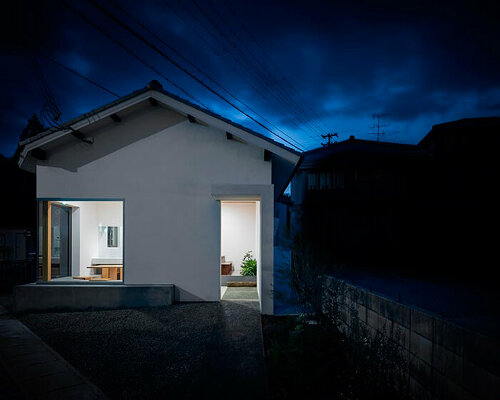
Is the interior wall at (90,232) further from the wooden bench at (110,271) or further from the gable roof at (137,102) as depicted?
the gable roof at (137,102)

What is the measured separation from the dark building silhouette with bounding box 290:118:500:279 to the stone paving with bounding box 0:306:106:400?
5120mm

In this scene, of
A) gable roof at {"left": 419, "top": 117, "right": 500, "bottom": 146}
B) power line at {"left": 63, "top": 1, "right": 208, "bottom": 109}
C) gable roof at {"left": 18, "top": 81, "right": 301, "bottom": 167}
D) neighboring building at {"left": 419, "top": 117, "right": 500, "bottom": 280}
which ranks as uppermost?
power line at {"left": 63, "top": 1, "right": 208, "bottom": 109}

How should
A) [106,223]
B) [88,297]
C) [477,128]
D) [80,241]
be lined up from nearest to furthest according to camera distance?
[88,297], [80,241], [477,128], [106,223]

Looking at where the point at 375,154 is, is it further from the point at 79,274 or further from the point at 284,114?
the point at 79,274

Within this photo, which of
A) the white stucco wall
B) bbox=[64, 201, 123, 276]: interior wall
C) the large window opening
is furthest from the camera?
bbox=[64, 201, 123, 276]: interior wall

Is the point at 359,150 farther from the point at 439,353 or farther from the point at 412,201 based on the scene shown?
the point at 439,353

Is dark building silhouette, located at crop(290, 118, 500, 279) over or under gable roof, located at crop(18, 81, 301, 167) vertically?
under

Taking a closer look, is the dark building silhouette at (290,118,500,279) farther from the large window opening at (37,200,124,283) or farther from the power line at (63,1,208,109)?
the large window opening at (37,200,124,283)

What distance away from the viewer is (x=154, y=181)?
23.4 ft

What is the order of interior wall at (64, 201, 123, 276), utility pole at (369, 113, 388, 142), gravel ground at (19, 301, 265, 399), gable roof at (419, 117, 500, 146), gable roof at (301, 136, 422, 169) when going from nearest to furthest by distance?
gravel ground at (19, 301, 265, 399), interior wall at (64, 201, 123, 276), gable roof at (419, 117, 500, 146), gable roof at (301, 136, 422, 169), utility pole at (369, 113, 388, 142)

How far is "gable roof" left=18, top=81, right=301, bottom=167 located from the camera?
21.4ft

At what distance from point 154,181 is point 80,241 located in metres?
4.55

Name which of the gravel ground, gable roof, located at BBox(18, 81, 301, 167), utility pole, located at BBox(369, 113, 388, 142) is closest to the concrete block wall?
the gravel ground

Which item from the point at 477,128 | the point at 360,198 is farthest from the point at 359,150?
the point at 477,128
